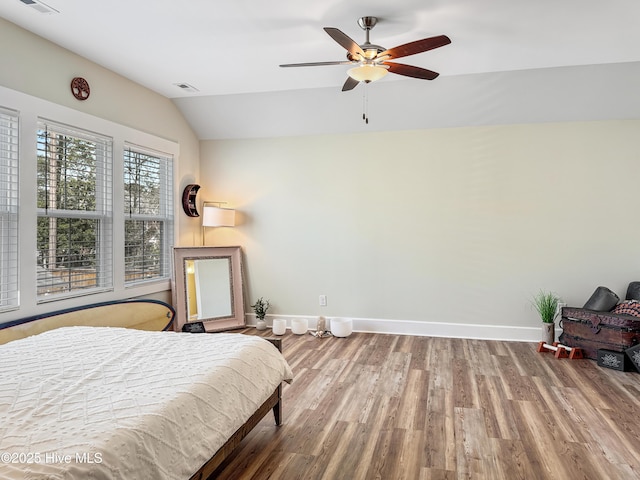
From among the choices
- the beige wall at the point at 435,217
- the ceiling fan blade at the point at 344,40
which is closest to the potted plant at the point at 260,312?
the beige wall at the point at 435,217

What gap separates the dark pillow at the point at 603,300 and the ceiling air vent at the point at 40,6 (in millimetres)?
5114

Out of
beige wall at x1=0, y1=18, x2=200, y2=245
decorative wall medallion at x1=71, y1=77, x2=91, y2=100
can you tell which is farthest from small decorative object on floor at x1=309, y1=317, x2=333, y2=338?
decorative wall medallion at x1=71, y1=77, x2=91, y2=100

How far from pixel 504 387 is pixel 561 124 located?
2882mm

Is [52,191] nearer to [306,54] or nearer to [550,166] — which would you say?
[306,54]

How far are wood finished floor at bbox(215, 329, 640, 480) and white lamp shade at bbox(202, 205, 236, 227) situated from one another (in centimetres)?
187

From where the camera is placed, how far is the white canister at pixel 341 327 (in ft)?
16.2

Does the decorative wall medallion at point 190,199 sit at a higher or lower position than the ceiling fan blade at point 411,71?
lower

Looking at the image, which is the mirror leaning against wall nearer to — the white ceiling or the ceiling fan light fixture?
the white ceiling

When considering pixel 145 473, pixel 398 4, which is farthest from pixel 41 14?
pixel 145 473

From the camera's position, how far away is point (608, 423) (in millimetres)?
2779

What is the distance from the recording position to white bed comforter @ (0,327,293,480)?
140 cm

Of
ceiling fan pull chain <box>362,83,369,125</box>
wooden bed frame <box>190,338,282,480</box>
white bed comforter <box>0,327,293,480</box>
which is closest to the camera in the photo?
white bed comforter <box>0,327,293,480</box>

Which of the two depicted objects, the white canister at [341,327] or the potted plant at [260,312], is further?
the potted plant at [260,312]

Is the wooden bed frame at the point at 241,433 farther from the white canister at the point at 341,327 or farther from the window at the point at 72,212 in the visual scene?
the white canister at the point at 341,327
